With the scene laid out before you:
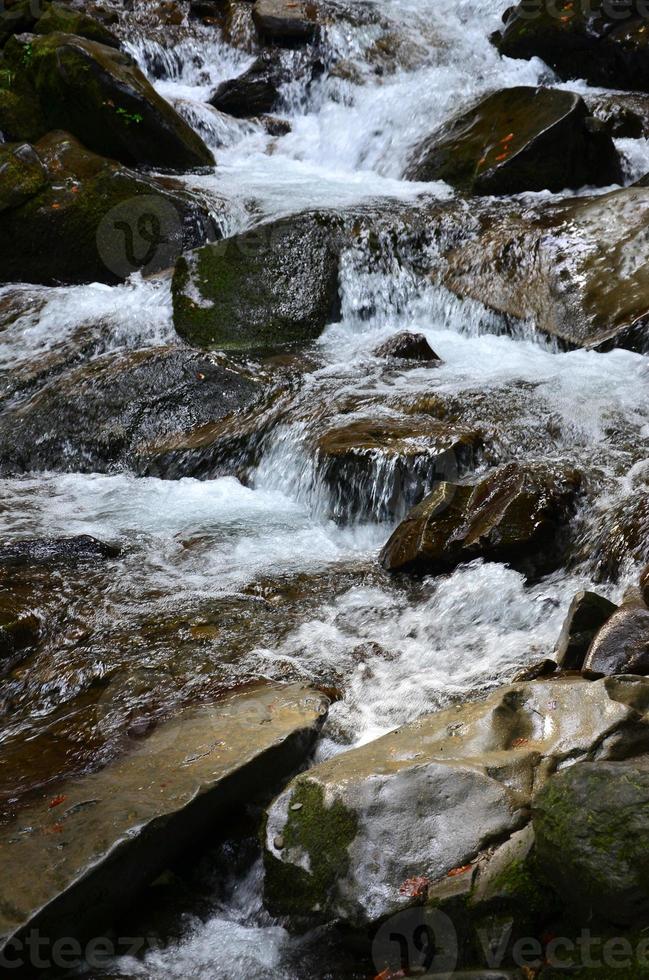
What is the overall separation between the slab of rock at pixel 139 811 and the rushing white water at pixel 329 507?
230mm

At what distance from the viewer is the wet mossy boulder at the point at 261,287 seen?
8594 mm

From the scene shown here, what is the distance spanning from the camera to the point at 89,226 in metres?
10.2

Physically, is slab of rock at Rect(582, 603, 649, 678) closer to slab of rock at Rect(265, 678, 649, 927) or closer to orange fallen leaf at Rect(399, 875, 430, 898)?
slab of rock at Rect(265, 678, 649, 927)

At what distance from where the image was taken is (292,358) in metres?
8.23

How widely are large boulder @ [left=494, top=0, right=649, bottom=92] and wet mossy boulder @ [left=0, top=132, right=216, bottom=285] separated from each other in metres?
6.70

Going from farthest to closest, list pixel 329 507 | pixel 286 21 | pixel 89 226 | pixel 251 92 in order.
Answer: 1. pixel 286 21
2. pixel 251 92
3. pixel 89 226
4. pixel 329 507

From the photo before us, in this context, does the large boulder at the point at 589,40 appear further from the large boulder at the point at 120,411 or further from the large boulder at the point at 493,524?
the large boulder at the point at 493,524

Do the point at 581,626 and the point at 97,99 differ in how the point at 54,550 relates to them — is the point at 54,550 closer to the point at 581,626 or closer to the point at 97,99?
the point at 581,626

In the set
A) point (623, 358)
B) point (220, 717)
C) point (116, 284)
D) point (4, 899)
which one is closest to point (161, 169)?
point (116, 284)

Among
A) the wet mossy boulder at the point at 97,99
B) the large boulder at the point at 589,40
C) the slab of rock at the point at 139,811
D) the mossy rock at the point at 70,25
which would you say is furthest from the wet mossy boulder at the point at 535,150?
the slab of rock at the point at 139,811

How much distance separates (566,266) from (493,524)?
4195 mm

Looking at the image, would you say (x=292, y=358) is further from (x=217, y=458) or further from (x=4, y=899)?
(x=4, y=899)

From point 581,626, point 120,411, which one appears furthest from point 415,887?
point 120,411

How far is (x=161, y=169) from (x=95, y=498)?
660cm
